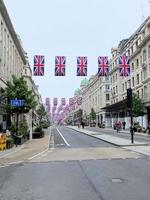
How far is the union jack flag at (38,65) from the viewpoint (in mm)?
34906

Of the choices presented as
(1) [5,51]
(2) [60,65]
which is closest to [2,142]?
(2) [60,65]

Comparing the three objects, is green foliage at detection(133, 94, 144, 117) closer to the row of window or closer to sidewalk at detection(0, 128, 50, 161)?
the row of window

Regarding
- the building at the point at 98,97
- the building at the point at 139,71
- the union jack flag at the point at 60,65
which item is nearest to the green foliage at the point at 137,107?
the building at the point at 139,71

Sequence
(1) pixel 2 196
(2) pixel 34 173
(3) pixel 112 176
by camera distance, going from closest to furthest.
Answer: (1) pixel 2 196, (3) pixel 112 176, (2) pixel 34 173

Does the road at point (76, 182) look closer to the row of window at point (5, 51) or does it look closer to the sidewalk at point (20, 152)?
the sidewalk at point (20, 152)

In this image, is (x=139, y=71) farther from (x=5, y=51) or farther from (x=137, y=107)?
(x=5, y=51)

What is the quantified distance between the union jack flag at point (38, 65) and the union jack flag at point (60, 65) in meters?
1.57

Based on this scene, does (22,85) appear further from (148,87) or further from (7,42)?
(148,87)

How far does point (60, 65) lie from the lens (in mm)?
34375

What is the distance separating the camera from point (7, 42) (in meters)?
49.0

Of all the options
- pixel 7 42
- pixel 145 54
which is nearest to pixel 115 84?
pixel 145 54

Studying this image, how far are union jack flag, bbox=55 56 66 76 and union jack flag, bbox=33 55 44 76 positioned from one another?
1.57m

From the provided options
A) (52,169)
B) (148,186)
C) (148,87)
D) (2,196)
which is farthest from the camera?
(148,87)

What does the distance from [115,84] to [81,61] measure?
6464 cm
